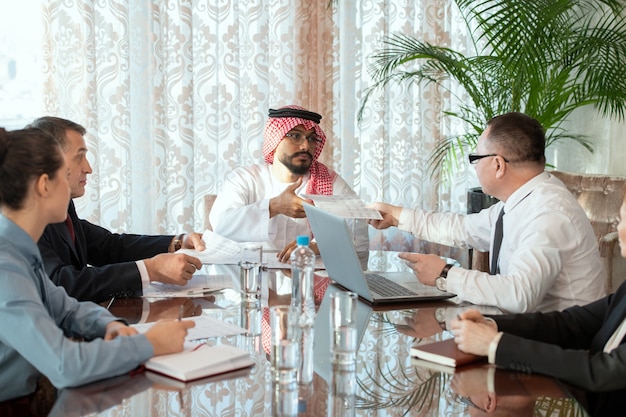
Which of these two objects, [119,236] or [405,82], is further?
[405,82]

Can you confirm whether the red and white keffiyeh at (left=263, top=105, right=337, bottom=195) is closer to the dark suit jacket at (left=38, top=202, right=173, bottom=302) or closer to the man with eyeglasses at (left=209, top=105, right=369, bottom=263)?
the man with eyeglasses at (left=209, top=105, right=369, bottom=263)

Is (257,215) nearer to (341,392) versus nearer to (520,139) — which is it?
(520,139)

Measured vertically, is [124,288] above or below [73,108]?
below

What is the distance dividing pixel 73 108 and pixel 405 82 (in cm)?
207

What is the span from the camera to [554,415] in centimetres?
170

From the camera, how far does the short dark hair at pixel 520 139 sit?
3.00 m

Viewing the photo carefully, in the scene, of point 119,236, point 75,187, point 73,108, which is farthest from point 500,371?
point 73,108

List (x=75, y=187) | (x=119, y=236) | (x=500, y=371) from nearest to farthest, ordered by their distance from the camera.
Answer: (x=500, y=371) → (x=75, y=187) → (x=119, y=236)

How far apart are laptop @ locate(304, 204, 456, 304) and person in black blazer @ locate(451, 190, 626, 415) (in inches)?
19.3

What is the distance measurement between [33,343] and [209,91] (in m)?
3.35

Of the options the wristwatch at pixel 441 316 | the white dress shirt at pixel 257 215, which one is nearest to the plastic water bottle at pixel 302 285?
the wristwatch at pixel 441 316

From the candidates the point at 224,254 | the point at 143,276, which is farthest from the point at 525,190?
the point at 143,276

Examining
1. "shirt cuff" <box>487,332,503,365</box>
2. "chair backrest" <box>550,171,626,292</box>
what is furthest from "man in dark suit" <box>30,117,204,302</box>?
"chair backrest" <box>550,171,626,292</box>

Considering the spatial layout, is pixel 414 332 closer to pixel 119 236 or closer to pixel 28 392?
pixel 28 392
